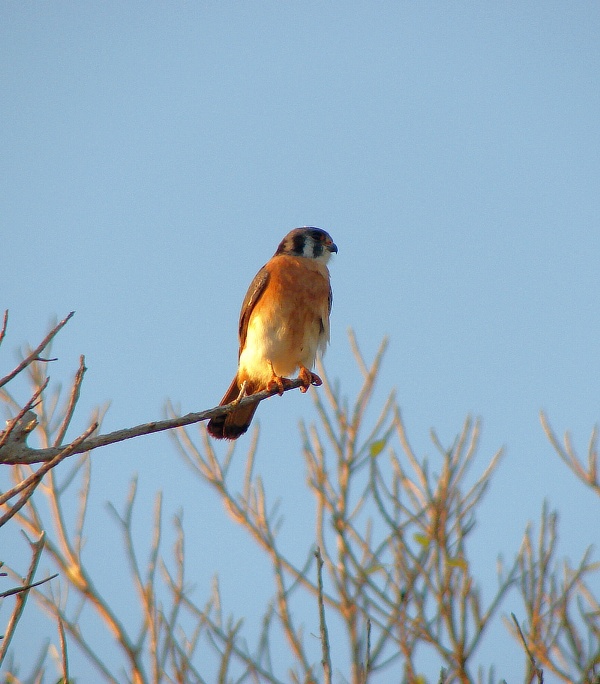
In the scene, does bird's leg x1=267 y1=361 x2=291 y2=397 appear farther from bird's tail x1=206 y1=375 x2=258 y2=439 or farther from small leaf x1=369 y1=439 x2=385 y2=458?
small leaf x1=369 y1=439 x2=385 y2=458

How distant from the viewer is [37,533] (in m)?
4.80

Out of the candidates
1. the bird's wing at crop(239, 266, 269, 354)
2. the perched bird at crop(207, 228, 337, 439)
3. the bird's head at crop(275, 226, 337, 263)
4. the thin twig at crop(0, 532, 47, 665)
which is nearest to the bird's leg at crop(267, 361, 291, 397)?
the perched bird at crop(207, 228, 337, 439)

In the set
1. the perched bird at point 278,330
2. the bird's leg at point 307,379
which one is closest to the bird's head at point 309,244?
the perched bird at point 278,330

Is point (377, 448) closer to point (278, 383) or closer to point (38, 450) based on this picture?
point (278, 383)

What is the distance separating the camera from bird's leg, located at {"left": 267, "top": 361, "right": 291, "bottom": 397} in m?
4.59

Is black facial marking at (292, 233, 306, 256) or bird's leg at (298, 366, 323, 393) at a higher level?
black facial marking at (292, 233, 306, 256)

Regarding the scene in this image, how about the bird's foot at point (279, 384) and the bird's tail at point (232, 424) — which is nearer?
the bird's foot at point (279, 384)

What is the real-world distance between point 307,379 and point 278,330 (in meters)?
0.36

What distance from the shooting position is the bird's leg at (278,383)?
15.1 feet

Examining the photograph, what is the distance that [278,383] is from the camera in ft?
15.2

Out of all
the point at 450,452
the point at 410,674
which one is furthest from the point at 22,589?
the point at 450,452

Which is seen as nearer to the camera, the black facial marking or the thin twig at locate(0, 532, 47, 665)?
the thin twig at locate(0, 532, 47, 665)

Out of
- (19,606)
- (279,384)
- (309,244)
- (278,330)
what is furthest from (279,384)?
(19,606)

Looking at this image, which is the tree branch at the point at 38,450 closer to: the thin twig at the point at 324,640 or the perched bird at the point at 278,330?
the thin twig at the point at 324,640
